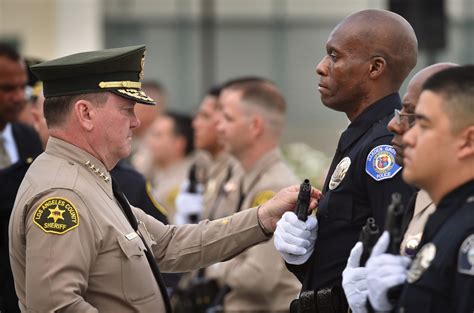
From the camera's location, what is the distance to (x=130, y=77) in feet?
15.1

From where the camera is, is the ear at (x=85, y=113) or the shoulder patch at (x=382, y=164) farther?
the ear at (x=85, y=113)

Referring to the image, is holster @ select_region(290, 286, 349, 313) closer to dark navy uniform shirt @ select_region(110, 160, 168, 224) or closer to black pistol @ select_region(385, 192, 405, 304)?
black pistol @ select_region(385, 192, 405, 304)

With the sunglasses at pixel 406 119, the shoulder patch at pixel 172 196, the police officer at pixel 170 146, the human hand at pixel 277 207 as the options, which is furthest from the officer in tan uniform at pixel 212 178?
the sunglasses at pixel 406 119

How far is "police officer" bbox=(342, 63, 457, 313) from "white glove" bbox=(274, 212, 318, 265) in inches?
18.9

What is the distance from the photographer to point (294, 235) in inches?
173

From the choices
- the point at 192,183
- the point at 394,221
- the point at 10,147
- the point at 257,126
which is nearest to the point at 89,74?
the point at 394,221

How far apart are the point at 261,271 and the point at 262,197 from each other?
1.60 feet

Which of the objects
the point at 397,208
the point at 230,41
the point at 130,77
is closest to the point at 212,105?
the point at 130,77

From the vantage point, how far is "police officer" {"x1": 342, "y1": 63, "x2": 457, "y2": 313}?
12.5ft

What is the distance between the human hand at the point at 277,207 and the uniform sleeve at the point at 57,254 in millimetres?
903

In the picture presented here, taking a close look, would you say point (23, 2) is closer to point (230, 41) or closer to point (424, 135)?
point (230, 41)

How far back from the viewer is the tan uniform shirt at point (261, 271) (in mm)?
7113

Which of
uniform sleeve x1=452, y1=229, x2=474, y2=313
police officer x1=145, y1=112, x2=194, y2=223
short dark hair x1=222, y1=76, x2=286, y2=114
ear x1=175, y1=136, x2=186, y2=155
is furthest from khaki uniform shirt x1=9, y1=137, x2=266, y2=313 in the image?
ear x1=175, y1=136, x2=186, y2=155

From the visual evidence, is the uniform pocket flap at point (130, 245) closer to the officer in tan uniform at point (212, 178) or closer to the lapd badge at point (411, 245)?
the lapd badge at point (411, 245)
